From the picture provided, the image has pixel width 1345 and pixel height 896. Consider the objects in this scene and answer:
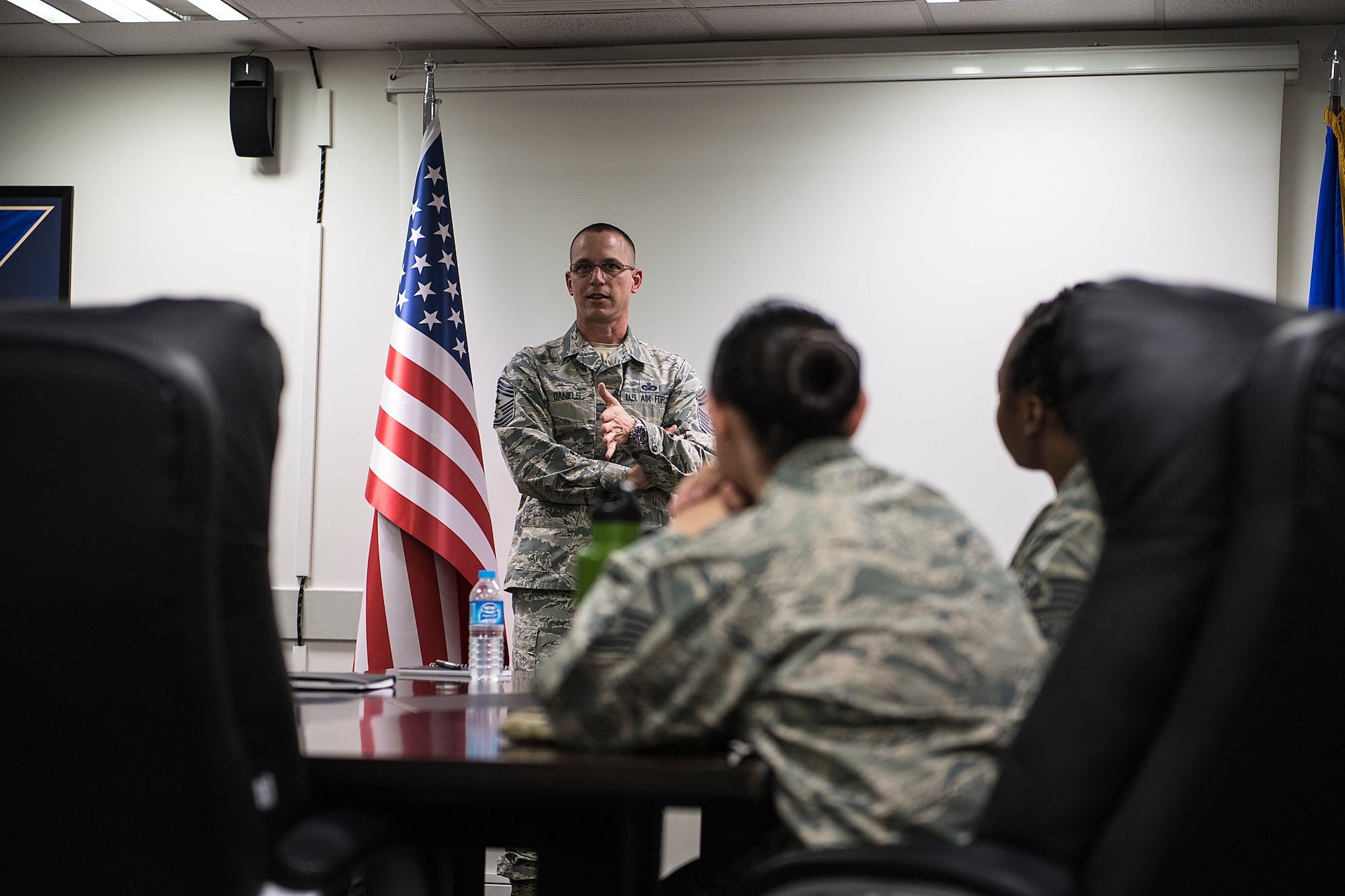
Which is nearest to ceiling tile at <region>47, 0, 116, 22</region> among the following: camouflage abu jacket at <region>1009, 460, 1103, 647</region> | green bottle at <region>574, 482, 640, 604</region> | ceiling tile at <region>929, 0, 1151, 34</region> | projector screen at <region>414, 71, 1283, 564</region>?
projector screen at <region>414, 71, 1283, 564</region>

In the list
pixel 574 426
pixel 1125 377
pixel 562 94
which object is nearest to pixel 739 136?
pixel 562 94

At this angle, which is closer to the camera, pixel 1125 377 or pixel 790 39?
pixel 1125 377

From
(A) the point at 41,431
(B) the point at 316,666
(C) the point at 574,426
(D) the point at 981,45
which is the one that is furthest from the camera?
(B) the point at 316,666

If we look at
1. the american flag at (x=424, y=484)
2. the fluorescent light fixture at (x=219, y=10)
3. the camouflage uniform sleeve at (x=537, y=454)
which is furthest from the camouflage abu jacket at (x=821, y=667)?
the fluorescent light fixture at (x=219, y=10)

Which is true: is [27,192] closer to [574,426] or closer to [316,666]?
[316,666]

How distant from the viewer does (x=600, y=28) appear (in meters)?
4.47

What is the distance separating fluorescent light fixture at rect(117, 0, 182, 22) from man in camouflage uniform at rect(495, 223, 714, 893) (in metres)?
1.92

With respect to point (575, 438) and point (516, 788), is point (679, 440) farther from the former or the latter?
point (516, 788)

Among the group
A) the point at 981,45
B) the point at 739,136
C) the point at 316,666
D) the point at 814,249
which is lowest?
the point at 316,666

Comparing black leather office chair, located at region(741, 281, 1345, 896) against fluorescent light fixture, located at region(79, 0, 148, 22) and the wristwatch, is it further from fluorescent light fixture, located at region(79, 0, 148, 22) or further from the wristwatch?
fluorescent light fixture, located at region(79, 0, 148, 22)

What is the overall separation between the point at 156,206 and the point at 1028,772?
4673 millimetres

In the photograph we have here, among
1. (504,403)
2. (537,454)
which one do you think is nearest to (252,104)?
(504,403)

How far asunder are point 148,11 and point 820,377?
13.2 feet

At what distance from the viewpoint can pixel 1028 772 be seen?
45.3 inches
